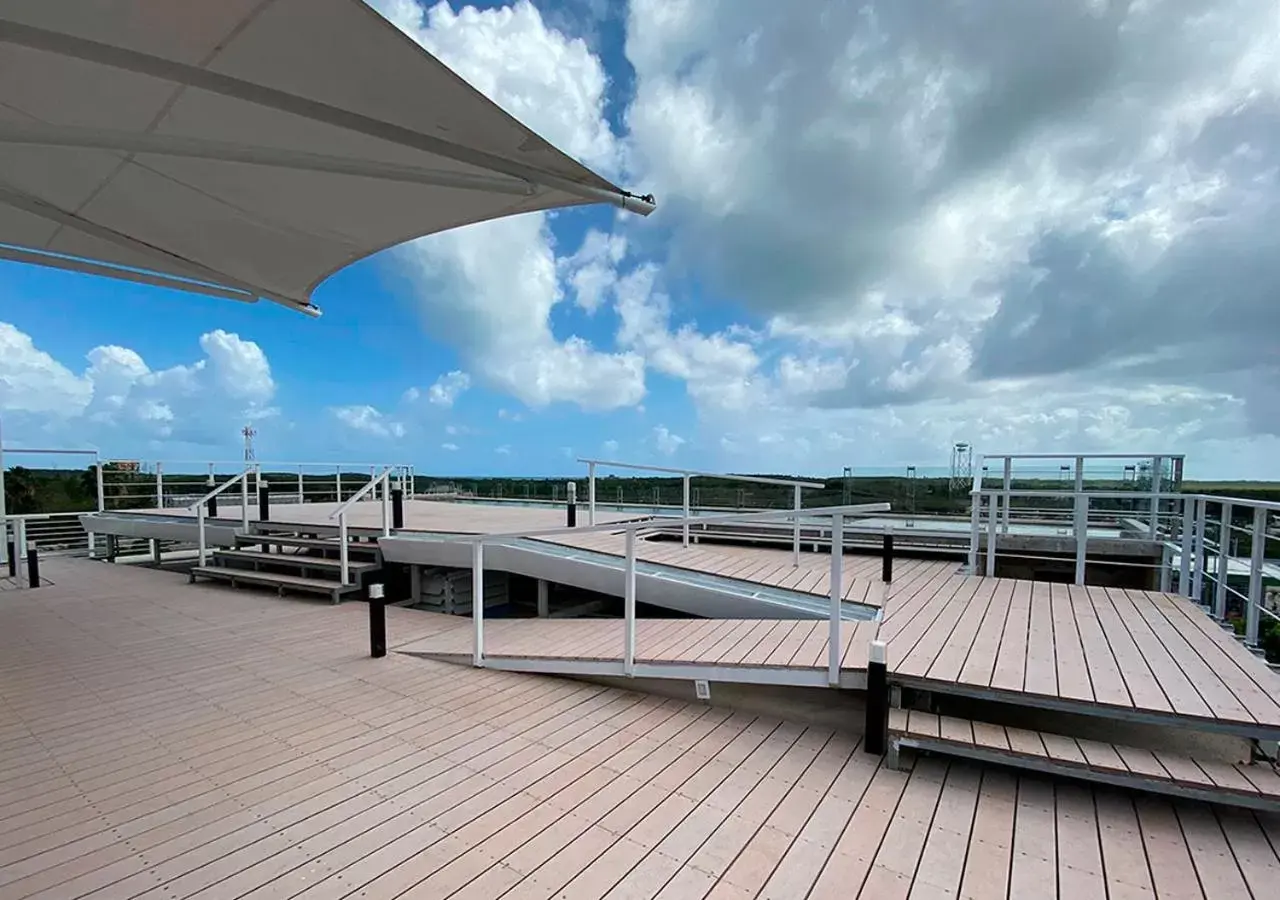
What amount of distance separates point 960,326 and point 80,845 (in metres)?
13.6

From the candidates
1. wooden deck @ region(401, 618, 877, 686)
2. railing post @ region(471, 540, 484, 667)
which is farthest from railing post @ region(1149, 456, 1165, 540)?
railing post @ region(471, 540, 484, 667)

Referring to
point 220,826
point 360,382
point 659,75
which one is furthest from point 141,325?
point 220,826

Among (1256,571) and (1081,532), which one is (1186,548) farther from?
(1256,571)

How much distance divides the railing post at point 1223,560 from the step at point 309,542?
8212mm

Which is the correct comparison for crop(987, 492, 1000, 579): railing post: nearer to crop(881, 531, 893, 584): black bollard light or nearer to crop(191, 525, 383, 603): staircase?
crop(881, 531, 893, 584): black bollard light

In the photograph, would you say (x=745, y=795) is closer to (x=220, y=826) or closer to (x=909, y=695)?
(x=909, y=695)

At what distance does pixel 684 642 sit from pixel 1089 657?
2246 millimetres

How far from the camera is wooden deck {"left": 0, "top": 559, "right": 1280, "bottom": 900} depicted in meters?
1.84

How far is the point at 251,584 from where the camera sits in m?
7.77

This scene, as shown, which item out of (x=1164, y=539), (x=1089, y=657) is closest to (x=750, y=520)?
(x=1089, y=657)

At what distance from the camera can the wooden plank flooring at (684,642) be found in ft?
10.5

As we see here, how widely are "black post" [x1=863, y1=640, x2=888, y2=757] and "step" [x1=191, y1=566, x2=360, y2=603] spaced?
6.11 metres

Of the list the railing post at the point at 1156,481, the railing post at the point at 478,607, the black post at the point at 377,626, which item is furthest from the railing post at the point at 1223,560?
the black post at the point at 377,626

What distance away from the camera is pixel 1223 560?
3.95 metres
